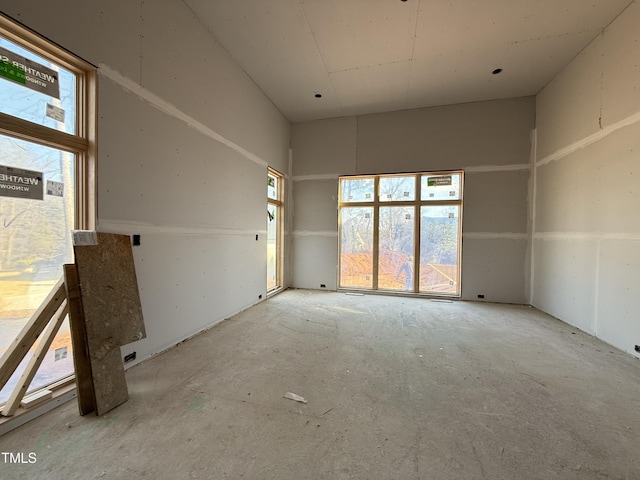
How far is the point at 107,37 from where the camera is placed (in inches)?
82.7

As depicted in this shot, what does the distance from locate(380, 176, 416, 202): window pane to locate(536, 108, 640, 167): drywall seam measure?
6.98 ft

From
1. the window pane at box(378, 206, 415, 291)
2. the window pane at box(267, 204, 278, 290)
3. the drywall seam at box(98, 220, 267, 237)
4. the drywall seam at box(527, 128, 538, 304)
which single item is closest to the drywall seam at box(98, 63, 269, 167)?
the drywall seam at box(98, 220, 267, 237)

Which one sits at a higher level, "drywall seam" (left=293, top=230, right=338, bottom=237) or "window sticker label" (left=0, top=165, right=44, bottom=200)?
"window sticker label" (left=0, top=165, right=44, bottom=200)

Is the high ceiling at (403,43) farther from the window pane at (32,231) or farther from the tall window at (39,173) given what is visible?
the window pane at (32,231)

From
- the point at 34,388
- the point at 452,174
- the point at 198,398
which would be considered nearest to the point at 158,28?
the point at 34,388

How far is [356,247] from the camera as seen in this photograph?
221 inches

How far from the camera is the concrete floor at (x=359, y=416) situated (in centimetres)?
135

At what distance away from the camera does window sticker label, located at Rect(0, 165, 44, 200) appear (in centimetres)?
164

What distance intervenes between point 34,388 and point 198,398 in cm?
112

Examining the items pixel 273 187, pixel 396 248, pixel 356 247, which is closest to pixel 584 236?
pixel 396 248

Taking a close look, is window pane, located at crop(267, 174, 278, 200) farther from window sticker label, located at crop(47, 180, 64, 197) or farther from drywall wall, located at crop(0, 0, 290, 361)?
window sticker label, located at crop(47, 180, 64, 197)

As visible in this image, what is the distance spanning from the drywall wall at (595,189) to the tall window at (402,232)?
139 cm

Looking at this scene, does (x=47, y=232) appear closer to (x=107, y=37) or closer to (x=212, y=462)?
(x=107, y=37)

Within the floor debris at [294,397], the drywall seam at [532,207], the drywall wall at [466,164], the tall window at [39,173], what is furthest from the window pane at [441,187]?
the tall window at [39,173]
